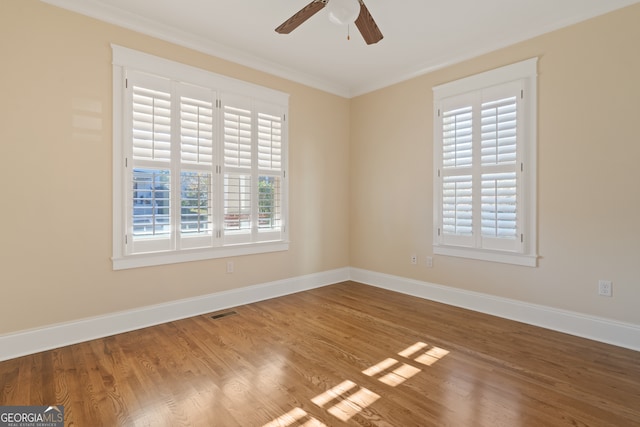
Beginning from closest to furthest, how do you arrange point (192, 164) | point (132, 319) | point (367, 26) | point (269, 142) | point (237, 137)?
1. point (367, 26)
2. point (132, 319)
3. point (192, 164)
4. point (237, 137)
5. point (269, 142)

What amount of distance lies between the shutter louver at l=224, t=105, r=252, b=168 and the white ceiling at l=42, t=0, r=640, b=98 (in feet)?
2.06

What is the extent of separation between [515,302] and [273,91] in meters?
3.71

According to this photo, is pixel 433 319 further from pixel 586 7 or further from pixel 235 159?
pixel 586 7

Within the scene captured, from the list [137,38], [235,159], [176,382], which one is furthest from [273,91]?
[176,382]

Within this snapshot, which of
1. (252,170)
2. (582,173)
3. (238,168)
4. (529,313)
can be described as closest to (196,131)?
(238,168)

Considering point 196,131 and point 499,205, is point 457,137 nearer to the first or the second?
point 499,205

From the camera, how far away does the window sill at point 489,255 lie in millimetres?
3232

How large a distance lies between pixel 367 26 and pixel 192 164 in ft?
7.13

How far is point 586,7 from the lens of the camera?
9.21ft

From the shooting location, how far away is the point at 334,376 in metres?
2.23

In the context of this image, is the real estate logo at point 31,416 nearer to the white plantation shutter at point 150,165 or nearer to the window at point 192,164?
the window at point 192,164

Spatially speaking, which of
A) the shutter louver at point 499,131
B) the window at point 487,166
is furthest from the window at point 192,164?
the shutter louver at point 499,131

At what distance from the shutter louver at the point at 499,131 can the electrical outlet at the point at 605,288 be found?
1358 mm

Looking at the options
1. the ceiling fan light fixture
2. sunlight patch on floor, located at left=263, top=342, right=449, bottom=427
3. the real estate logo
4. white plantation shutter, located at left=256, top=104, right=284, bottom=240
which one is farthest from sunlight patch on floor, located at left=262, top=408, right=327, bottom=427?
the ceiling fan light fixture
